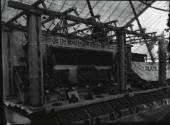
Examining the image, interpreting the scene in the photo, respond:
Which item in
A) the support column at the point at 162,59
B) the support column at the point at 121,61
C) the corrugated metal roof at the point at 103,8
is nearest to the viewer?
the support column at the point at 121,61

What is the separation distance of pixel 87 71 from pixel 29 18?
7.06m

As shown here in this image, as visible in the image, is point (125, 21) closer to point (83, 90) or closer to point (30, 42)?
point (83, 90)

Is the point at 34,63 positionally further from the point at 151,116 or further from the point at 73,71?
the point at 151,116

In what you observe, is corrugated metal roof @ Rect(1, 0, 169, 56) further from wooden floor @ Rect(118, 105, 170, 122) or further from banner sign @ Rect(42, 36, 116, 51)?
wooden floor @ Rect(118, 105, 170, 122)

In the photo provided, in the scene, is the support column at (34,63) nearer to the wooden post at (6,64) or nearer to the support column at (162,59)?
the wooden post at (6,64)

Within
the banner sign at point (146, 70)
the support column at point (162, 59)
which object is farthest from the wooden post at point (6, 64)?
the support column at point (162, 59)

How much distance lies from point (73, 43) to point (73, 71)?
1.97 metres

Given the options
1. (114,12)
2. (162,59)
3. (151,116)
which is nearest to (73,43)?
(151,116)

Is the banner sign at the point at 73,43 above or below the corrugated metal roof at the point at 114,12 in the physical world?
below

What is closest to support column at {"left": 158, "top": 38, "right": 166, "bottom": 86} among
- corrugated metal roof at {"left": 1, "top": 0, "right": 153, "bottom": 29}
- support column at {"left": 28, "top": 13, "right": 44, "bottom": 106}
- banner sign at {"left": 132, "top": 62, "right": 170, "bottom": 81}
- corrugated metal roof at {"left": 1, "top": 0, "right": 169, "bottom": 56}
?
banner sign at {"left": 132, "top": 62, "right": 170, "bottom": 81}

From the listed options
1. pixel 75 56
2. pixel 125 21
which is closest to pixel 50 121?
pixel 75 56

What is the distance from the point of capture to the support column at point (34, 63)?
269 inches

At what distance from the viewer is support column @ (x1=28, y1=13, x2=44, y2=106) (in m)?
6.83

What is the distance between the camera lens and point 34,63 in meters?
6.91
